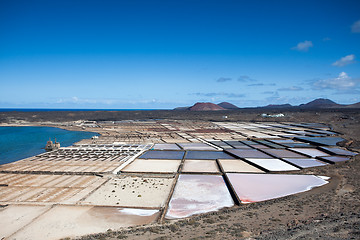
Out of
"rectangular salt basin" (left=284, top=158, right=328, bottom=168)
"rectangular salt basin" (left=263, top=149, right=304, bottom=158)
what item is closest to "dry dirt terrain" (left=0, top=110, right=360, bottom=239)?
"rectangular salt basin" (left=284, top=158, right=328, bottom=168)

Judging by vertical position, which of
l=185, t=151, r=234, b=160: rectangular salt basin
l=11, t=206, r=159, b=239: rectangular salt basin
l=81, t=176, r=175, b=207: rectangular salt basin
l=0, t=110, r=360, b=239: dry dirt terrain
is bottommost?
l=11, t=206, r=159, b=239: rectangular salt basin

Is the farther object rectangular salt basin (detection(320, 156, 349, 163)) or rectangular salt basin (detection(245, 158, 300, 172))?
rectangular salt basin (detection(320, 156, 349, 163))

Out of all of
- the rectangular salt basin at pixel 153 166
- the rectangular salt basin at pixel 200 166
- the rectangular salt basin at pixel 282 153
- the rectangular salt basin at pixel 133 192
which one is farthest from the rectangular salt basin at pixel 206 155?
the rectangular salt basin at pixel 133 192

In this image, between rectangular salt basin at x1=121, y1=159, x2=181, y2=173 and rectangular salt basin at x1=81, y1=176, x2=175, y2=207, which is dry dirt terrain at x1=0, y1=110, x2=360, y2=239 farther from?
rectangular salt basin at x1=121, y1=159, x2=181, y2=173

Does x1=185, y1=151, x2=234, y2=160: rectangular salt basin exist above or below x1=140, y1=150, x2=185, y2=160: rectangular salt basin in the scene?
above

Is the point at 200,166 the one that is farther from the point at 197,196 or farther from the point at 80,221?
the point at 80,221

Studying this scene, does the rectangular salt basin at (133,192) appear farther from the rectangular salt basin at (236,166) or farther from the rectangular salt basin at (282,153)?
the rectangular salt basin at (282,153)
